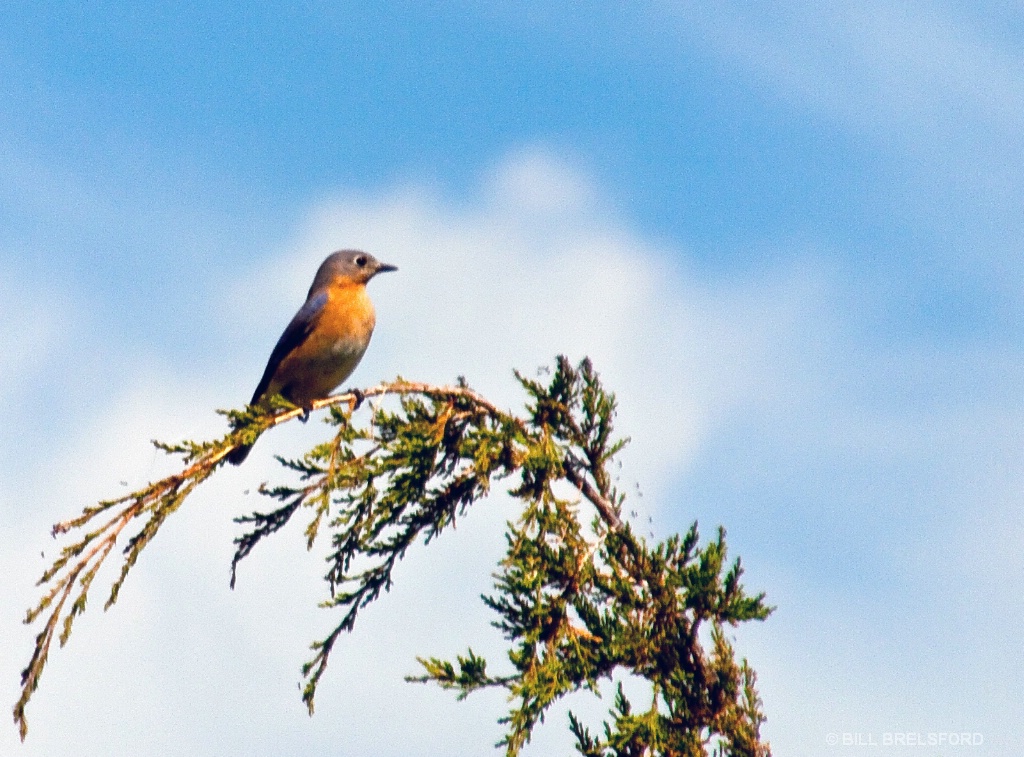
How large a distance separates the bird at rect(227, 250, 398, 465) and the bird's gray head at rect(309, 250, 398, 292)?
0.40m

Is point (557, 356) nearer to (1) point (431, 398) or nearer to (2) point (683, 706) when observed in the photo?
(1) point (431, 398)

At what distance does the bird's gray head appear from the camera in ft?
32.8

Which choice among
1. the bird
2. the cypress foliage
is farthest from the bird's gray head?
the cypress foliage

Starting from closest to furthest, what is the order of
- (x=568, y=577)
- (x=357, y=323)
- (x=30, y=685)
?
(x=30, y=685) < (x=568, y=577) < (x=357, y=323)

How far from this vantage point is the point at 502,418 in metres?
5.51

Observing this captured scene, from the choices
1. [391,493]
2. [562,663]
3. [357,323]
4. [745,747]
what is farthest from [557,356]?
[357,323]

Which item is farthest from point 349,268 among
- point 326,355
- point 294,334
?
point 326,355

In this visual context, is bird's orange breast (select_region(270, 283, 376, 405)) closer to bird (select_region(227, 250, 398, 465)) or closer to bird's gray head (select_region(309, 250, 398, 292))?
bird (select_region(227, 250, 398, 465))

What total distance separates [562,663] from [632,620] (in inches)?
13.9

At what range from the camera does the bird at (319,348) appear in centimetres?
911

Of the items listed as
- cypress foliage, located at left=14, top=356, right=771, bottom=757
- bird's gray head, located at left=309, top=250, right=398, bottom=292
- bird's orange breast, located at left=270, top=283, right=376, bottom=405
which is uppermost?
bird's gray head, located at left=309, top=250, right=398, bottom=292

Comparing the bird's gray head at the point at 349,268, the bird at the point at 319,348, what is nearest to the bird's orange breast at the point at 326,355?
the bird at the point at 319,348

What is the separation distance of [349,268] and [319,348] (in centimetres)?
119

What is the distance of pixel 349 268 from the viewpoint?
10.0 m
